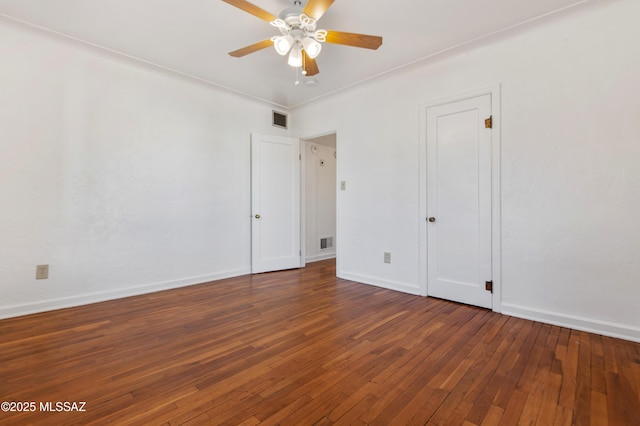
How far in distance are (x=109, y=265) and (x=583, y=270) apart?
4.62 meters

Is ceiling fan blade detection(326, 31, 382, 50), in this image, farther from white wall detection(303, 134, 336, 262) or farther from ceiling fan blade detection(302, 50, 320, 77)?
white wall detection(303, 134, 336, 262)

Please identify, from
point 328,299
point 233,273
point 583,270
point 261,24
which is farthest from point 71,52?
point 583,270

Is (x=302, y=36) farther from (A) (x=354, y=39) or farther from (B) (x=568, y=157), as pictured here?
(B) (x=568, y=157)

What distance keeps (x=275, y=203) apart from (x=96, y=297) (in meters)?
2.50

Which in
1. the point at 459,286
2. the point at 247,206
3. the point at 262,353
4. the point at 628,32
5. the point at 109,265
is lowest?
the point at 262,353

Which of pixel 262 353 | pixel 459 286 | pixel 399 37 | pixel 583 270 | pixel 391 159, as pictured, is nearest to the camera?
pixel 262 353

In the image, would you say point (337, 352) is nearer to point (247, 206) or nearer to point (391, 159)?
point (391, 159)

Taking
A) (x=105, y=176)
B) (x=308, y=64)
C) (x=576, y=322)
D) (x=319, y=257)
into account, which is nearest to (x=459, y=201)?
(x=576, y=322)

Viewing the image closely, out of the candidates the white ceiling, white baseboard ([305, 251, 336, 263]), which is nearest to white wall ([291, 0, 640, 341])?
the white ceiling

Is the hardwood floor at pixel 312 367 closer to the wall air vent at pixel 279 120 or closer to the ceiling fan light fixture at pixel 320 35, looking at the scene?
the ceiling fan light fixture at pixel 320 35

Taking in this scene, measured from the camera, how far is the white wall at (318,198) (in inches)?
205

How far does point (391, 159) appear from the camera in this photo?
3.54 m

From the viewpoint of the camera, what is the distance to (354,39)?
85.8 inches

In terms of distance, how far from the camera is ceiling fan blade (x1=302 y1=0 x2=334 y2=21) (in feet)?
6.15
